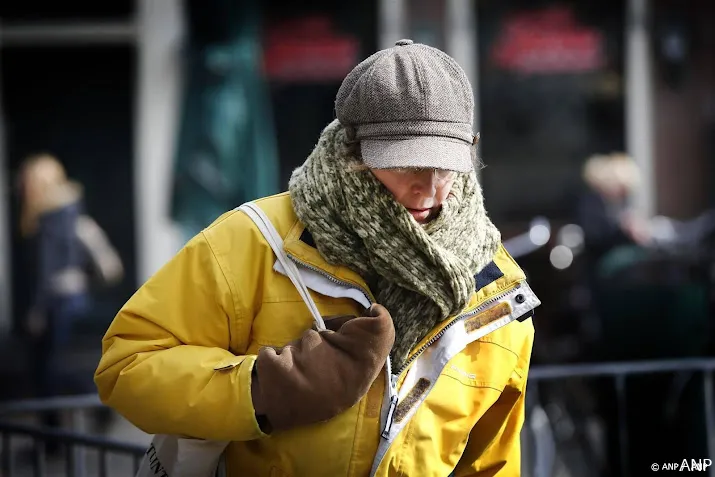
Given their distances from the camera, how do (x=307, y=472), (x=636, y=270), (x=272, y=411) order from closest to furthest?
(x=272, y=411) → (x=307, y=472) → (x=636, y=270)

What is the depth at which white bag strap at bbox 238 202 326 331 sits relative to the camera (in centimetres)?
233

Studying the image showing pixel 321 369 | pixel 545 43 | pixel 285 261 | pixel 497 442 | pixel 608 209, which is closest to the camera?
pixel 321 369

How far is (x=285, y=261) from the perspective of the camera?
2.35 m

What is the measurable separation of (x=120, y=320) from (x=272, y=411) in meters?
0.39

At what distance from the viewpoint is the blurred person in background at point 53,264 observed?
24.7ft

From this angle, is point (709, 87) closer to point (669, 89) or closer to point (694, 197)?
point (669, 89)

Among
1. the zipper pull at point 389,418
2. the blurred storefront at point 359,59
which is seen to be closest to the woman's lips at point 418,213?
the zipper pull at point 389,418

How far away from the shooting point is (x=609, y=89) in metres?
9.62

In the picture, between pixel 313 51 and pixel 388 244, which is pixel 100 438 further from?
pixel 313 51

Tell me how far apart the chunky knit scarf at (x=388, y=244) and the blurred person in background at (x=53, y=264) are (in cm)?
547

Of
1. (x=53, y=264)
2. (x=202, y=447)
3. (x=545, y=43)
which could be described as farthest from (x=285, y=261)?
(x=545, y=43)

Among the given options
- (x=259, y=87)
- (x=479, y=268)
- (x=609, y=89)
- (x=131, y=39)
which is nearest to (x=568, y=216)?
(x=609, y=89)

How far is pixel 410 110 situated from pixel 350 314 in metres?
0.46

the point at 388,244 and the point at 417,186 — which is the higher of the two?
the point at 417,186
